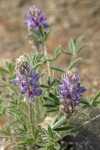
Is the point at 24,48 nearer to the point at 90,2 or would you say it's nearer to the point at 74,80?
the point at 90,2

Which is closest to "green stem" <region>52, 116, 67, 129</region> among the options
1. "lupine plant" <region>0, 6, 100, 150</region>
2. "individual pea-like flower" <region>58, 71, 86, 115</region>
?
"lupine plant" <region>0, 6, 100, 150</region>

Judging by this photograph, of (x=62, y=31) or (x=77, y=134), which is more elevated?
(x=62, y=31)

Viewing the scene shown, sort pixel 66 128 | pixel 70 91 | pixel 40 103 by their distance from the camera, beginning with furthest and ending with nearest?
pixel 40 103, pixel 66 128, pixel 70 91

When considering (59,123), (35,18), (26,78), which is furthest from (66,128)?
(35,18)

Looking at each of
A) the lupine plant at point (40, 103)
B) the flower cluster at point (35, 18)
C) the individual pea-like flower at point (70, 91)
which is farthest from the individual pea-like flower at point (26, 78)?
the flower cluster at point (35, 18)

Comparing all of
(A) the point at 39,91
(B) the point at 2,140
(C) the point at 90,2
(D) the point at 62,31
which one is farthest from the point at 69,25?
(A) the point at 39,91

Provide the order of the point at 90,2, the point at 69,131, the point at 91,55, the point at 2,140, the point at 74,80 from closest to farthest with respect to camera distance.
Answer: the point at 74,80, the point at 69,131, the point at 2,140, the point at 91,55, the point at 90,2

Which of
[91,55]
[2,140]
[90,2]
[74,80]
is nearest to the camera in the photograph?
[74,80]

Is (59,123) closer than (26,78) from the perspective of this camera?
No

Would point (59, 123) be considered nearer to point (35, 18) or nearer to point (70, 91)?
point (70, 91)
